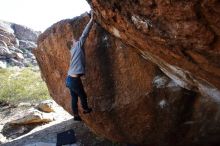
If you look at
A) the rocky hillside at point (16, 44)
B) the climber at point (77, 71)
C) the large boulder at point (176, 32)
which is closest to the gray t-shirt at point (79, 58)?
the climber at point (77, 71)

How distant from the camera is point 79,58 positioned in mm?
8852

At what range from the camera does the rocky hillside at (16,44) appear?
45.2 meters

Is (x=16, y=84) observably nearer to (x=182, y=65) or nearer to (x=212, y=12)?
(x=182, y=65)

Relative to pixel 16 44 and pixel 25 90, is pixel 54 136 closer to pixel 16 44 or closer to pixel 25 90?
pixel 25 90

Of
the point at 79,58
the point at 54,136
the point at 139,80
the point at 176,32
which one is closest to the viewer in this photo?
the point at 176,32

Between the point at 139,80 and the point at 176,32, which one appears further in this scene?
the point at 139,80

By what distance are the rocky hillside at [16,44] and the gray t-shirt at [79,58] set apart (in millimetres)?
34179

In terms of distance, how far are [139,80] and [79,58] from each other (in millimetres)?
1503

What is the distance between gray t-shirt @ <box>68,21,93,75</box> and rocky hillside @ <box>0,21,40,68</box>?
34.2 meters

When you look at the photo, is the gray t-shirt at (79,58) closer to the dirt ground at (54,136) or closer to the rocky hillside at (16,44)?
the dirt ground at (54,136)

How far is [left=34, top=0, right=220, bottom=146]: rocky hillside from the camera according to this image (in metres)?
6.84

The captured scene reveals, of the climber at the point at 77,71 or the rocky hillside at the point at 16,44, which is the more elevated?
the climber at the point at 77,71

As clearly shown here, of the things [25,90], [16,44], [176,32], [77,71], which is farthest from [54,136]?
[16,44]

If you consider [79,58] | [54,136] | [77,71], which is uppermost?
[79,58]
